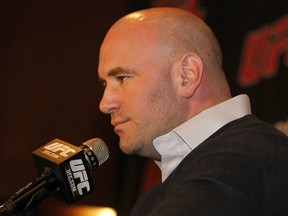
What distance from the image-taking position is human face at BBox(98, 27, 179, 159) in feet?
4.42

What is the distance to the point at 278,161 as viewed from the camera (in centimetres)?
105

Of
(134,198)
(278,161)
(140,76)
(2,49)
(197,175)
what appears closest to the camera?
(197,175)

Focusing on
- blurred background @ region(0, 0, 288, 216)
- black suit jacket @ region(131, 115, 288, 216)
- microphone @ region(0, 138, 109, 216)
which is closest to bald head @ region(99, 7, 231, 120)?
black suit jacket @ region(131, 115, 288, 216)

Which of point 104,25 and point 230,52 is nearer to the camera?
point 230,52

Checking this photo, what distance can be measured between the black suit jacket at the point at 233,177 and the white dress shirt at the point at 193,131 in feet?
0.15

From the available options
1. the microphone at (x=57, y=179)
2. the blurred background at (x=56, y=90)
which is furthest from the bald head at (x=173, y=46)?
the blurred background at (x=56, y=90)

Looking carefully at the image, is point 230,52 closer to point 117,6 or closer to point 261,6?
point 261,6

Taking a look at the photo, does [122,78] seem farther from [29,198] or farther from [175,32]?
[29,198]

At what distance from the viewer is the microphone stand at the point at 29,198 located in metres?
0.97

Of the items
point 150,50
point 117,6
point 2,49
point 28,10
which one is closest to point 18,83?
point 2,49

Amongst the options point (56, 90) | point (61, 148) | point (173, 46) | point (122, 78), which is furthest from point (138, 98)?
point (56, 90)

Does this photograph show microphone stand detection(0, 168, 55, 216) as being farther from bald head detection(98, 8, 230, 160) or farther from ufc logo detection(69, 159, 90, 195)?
bald head detection(98, 8, 230, 160)

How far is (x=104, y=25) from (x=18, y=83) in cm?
63

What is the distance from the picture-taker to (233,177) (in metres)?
0.92
